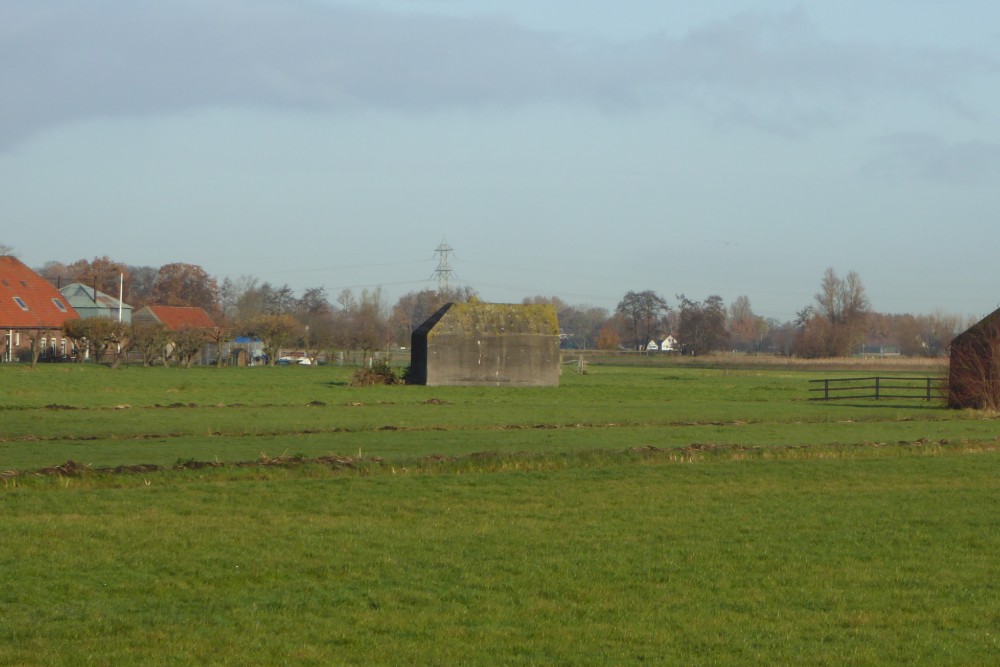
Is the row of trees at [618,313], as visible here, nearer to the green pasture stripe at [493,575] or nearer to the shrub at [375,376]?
the shrub at [375,376]

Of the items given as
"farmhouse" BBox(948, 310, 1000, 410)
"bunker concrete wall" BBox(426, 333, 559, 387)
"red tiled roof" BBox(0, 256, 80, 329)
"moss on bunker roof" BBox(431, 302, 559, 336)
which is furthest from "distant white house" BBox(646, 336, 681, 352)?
"farmhouse" BBox(948, 310, 1000, 410)

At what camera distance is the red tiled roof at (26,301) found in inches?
3430

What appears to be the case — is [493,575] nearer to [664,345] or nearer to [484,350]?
[484,350]

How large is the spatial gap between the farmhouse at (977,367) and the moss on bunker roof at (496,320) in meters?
21.1

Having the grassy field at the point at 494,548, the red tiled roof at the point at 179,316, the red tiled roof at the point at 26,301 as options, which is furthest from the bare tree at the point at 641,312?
the grassy field at the point at 494,548

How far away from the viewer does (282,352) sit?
109 meters

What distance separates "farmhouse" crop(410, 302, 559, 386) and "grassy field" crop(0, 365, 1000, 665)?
30.9m

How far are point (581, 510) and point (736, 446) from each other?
11300 mm

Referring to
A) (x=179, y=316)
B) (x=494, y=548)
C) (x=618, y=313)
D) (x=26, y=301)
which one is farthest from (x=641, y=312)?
(x=494, y=548)

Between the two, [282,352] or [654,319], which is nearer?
[282,352]

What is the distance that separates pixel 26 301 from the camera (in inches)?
3561

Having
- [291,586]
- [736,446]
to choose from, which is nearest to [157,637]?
[291,586]

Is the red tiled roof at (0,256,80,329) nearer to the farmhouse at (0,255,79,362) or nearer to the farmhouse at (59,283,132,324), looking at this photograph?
the farmhouse at (0,255,79,362)

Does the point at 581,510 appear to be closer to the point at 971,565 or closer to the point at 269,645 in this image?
the point at 971,565
